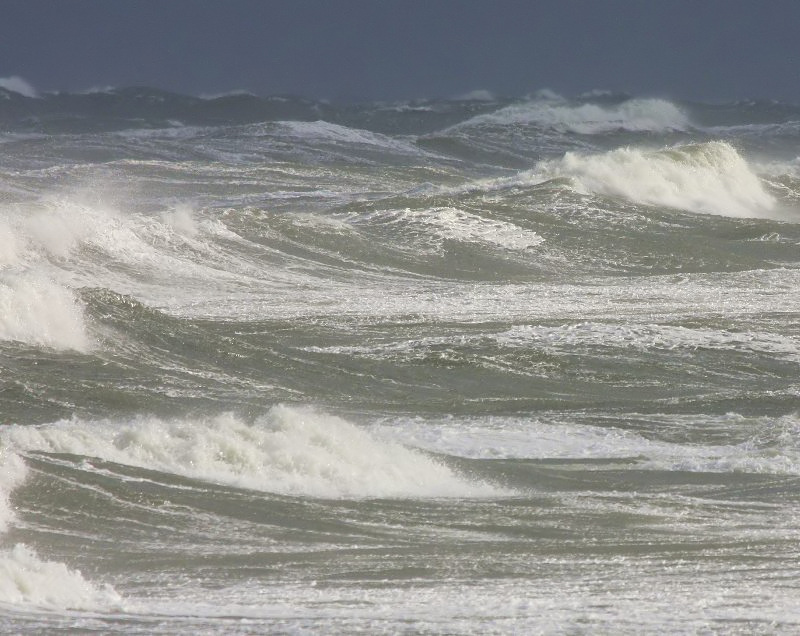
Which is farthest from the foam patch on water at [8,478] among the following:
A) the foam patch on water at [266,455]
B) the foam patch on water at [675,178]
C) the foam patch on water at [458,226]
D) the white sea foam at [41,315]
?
the foam patch on water at [675,178]

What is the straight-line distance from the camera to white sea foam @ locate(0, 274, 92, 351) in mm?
12336

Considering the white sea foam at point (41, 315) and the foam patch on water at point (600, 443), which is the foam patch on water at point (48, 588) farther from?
the white sea foam at point (41, 315)

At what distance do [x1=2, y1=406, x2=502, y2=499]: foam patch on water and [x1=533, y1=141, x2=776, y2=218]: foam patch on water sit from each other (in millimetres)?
18394

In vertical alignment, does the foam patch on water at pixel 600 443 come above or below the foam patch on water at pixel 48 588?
above

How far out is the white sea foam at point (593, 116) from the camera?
58562mm

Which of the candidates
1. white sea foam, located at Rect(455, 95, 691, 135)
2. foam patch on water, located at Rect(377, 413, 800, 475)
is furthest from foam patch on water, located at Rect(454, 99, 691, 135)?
foam patch on water, located at Rect(377, 413, 800, 475)

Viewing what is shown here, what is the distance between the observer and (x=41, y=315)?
1271cm

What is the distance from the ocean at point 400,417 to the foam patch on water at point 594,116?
1295 inches

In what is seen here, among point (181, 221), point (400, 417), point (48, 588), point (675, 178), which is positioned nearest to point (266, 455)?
point (400, 417)

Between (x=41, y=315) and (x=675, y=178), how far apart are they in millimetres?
19831

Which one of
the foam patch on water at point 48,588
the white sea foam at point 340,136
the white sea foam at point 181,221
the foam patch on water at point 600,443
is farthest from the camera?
the white sea foam at point 340,136

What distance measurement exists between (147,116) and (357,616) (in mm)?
59285

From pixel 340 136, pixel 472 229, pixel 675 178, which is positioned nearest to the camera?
pixel 472 229

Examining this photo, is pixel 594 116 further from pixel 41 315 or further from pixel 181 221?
pixel 41 315
